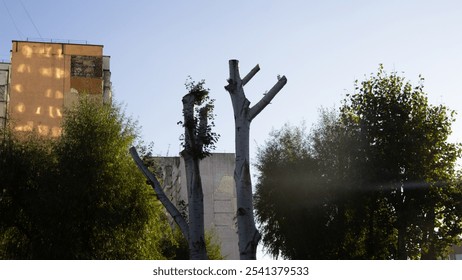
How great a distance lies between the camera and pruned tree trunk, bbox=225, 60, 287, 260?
20.3 m

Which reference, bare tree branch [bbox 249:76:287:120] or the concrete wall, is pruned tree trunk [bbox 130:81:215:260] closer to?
bare tree branch [bbox 249:76:287:120]

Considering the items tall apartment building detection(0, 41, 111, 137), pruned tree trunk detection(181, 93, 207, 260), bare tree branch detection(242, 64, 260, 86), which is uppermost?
tall apartment building detection(0, 41, 111, 137)

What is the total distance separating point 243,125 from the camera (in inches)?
834

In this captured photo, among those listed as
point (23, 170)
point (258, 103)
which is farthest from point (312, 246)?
point (258, 103)

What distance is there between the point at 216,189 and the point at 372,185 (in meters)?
59.1

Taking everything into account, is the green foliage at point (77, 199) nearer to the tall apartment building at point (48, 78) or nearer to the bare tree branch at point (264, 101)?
the bare tree branch at point (264, 101)

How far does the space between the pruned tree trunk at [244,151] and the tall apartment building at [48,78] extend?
59556 mm

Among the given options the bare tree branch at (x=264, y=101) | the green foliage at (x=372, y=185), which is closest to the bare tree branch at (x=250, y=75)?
the bare tree branch at (x=264, y=101)

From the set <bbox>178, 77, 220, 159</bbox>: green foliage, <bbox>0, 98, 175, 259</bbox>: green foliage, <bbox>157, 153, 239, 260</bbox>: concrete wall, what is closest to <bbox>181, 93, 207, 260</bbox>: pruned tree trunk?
<bbox>178, 77, 220, 159</bbox>: green foliage

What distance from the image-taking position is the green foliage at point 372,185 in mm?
41844

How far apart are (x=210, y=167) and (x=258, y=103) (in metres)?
79.4

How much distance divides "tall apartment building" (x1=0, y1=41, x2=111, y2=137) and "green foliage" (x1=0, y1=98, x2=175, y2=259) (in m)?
42.3

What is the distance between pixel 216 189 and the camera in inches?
3922

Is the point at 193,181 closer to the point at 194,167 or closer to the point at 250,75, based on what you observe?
the point at 194,167
